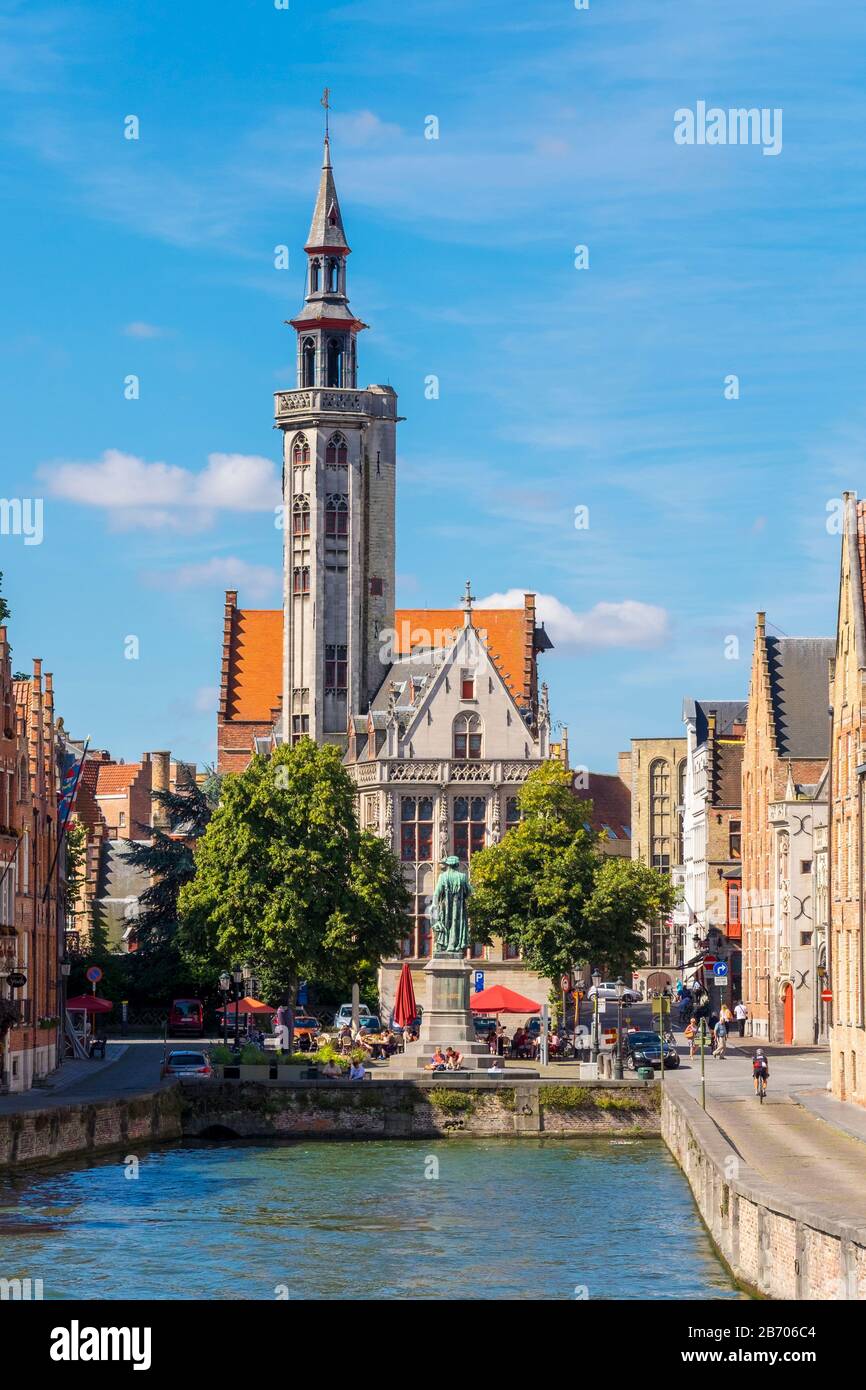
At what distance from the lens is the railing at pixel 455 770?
117250 millimetres

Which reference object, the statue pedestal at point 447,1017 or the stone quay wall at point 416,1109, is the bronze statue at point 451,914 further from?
the stone quay wall at point 416,1109

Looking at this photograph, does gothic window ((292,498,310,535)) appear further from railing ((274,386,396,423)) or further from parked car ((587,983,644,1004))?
parked car ((587,983,644,1004))

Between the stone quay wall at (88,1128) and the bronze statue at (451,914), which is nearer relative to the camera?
the stone quay wall at (88,1128)

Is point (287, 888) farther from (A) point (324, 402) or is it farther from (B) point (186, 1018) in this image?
(A) point (324, 402)

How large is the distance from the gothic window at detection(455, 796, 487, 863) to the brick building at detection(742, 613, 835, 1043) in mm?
13787

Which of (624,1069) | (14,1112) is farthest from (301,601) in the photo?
(14,1112)

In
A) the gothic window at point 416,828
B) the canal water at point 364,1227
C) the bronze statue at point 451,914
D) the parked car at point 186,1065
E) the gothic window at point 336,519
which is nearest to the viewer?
the canal water at point 364,1227

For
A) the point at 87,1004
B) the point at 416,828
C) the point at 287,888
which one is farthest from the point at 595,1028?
the point at 416,828

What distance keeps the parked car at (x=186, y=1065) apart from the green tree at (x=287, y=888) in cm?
1731

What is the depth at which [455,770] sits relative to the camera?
385ft

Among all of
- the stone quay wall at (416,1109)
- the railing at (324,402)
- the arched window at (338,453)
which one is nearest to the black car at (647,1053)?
the stone quay wall at (416,1109)

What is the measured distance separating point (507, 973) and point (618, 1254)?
217 ft

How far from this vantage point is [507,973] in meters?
114

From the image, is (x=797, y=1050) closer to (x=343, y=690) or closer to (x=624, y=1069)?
(x=624, y=1069)
